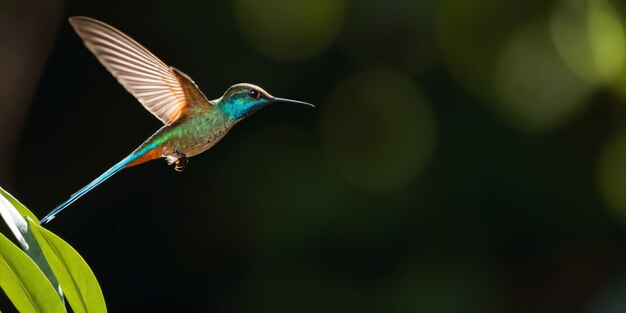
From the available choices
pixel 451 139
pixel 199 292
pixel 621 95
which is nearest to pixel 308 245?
pixel 199 292

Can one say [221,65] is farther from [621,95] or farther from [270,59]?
[621,95]

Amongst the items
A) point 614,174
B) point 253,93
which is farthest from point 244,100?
point 614,174

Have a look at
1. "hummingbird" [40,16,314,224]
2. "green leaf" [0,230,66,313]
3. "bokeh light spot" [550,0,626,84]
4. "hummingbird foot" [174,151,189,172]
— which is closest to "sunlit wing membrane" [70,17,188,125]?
"hummingbird" [40,16,314,224]

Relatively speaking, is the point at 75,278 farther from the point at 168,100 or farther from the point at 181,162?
the point at 168,100

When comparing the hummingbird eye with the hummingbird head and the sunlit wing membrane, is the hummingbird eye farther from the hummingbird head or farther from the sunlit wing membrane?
the sunlit wing membrane

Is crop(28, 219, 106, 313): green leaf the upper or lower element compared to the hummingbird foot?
lower
